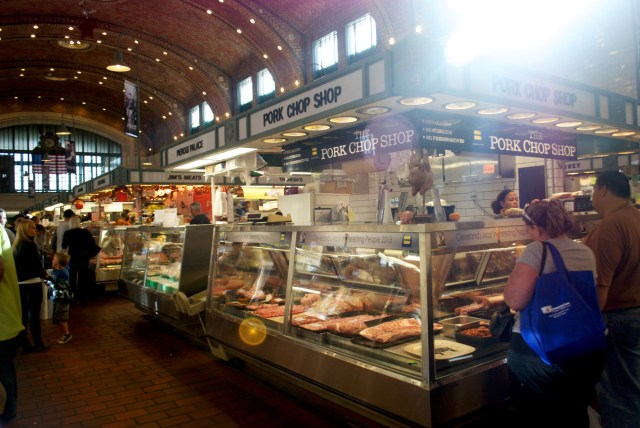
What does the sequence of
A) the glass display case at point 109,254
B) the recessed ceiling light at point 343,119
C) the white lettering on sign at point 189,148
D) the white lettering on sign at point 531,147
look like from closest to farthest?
the recessed ceiling light at point 343,119 < the white lettering on sign at point 531,147 < the white lettering on sign at point 189,148 < the glass display case at point 109,254

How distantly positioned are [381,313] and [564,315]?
169 centimetres

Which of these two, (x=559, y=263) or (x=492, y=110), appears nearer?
(x=559, y=263)

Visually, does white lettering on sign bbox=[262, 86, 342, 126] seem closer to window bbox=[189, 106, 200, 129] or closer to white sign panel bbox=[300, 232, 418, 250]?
white sign panel bbox=[300, 232, 418, 250]

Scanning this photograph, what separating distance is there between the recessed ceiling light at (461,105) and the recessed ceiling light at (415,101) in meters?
0.35

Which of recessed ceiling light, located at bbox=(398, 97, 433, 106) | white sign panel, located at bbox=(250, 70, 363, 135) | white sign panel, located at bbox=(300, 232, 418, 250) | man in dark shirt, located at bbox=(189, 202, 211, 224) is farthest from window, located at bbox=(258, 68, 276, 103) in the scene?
white sign panel, located at bbox=(300, 232, 418, 250)

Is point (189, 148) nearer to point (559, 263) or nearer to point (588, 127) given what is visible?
point (588, 127)

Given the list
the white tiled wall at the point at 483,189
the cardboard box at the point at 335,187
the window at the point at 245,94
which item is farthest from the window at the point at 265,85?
the cardboard box at the point at 335,187

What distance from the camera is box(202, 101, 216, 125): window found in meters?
23.5

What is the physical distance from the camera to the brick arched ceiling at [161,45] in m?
15.9

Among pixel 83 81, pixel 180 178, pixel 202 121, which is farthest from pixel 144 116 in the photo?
pixel 180 178

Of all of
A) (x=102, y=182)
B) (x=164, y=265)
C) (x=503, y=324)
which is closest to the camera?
(x=503, y=324)

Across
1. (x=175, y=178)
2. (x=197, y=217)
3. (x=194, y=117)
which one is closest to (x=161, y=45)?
(x=194, y=117)

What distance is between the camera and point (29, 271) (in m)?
6.03

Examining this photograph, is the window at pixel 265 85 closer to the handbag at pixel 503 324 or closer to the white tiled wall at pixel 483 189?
the white tiled wall at pixel 483 189
